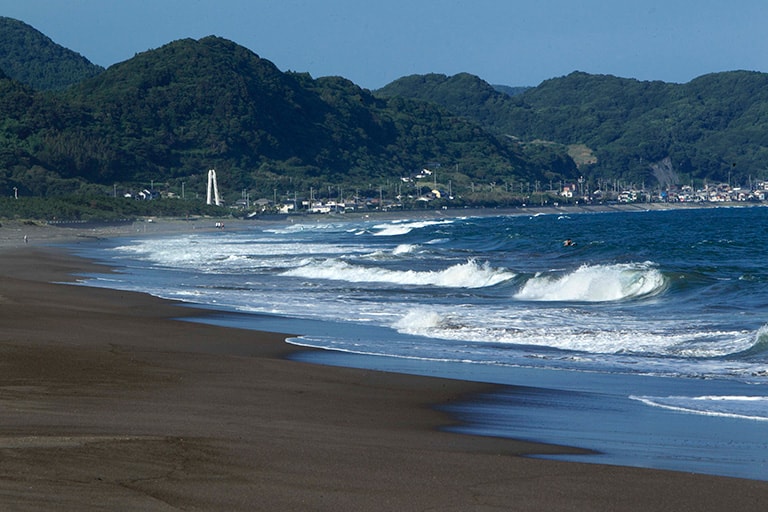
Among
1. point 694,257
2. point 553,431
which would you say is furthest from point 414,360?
point 694,257

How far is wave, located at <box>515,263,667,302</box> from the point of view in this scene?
25281 mm

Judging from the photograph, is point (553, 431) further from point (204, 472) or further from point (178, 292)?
point (178, 292)

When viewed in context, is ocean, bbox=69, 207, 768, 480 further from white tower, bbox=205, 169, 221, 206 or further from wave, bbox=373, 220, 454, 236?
white tower, bbox=205, 169, 221, 206

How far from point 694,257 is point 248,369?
92.8 feet

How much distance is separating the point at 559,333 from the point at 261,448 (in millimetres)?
10673

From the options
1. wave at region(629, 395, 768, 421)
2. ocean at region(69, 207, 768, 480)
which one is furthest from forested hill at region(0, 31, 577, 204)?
wave at region(629, 395, 768, 421)

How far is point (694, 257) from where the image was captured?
38188 mm

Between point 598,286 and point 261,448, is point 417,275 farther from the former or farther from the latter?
point 261,448

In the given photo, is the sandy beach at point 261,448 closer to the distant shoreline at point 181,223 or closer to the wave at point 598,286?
the wave at point 598,286

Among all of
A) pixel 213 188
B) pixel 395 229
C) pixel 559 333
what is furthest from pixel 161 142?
pixel 559 333

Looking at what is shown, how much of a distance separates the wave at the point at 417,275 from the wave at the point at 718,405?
1816 cm

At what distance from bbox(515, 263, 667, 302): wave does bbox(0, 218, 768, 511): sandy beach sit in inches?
524

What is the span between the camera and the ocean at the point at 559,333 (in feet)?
31.1

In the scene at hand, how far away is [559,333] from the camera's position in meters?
17.7
